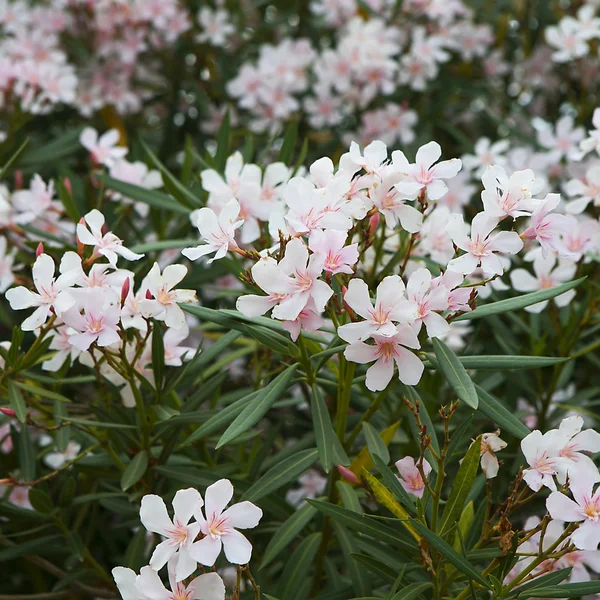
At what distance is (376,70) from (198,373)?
1.19 meters

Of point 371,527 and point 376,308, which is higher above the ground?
point 376,308

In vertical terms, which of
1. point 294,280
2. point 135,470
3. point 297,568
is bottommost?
point 297,568

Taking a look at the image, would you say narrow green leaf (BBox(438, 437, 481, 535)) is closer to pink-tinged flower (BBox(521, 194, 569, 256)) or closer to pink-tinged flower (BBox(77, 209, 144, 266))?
pink-tinged flower (BBox(521, 194, 569, 256))

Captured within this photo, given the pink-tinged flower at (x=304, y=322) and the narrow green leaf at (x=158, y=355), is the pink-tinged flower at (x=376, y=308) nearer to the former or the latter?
the pink-tinged flower at (x=304, y=322)

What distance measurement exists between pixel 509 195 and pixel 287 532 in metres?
0.52

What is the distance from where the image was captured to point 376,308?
91 cm

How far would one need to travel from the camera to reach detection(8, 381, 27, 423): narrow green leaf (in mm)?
1102

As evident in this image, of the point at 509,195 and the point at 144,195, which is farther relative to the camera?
the point at 144,195

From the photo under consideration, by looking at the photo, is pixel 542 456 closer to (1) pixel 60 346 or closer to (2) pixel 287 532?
(2) pixel 287 532

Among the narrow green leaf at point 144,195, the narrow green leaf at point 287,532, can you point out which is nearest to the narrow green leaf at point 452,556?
the narrow green leaf at point 287,532

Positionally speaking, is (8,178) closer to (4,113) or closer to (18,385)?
(4,113)

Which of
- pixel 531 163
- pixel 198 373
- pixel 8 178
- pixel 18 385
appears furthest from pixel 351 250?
pixel 8 178

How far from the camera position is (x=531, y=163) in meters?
1.82

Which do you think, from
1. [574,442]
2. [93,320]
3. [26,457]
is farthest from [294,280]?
[26,457]
